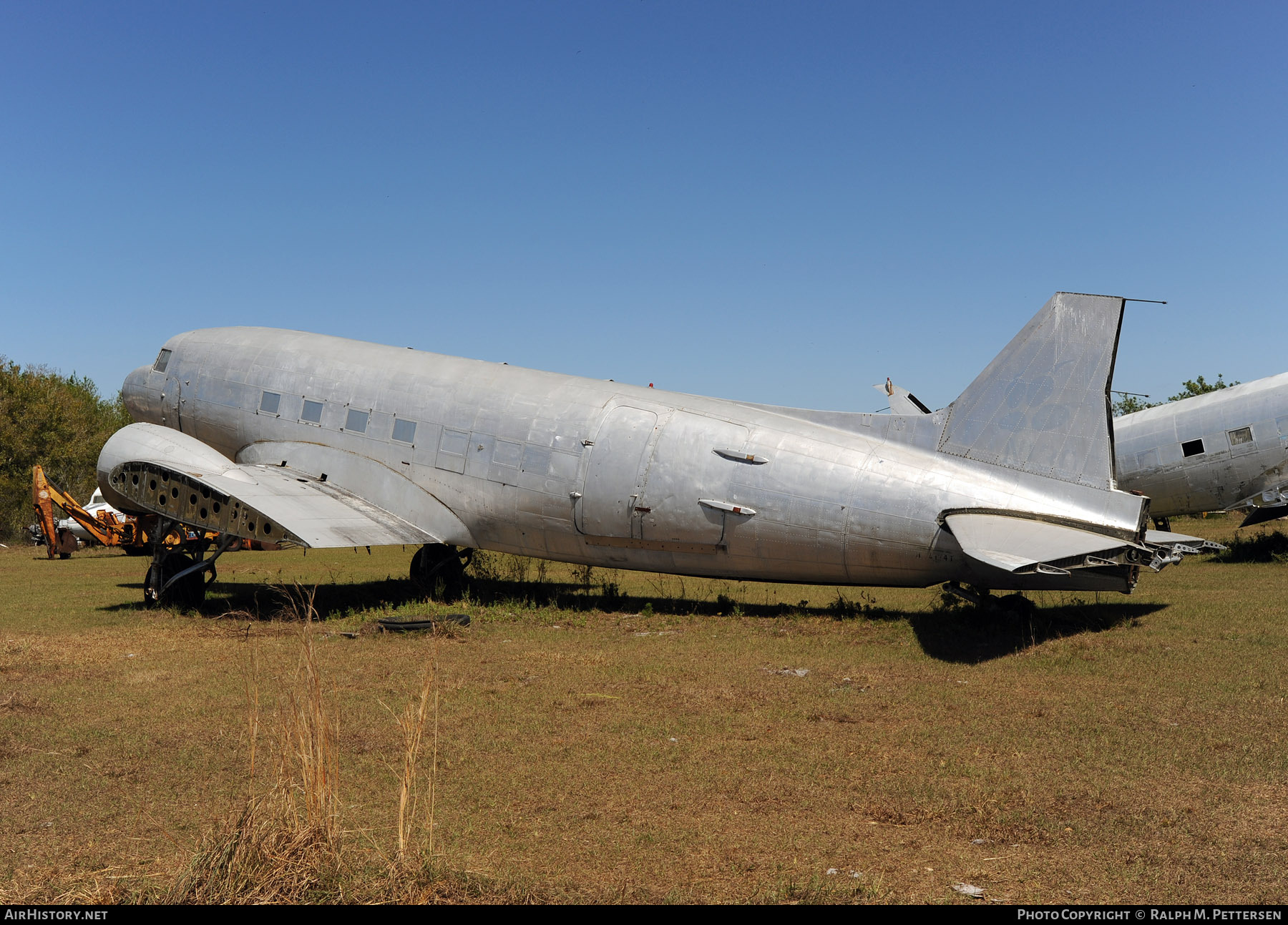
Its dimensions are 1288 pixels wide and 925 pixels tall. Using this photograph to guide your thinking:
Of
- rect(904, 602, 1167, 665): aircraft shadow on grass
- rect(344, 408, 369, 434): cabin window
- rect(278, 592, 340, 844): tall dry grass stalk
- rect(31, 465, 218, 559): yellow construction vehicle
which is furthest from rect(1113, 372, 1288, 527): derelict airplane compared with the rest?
rect(31, 465, 218, 559): yellow construction vehicle

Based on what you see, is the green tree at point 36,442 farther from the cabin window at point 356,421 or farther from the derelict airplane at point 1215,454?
the derelict airplane at point 1215,454

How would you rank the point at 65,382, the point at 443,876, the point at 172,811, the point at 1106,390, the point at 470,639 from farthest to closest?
1. the point at 65,382
2. the point at 470,639
3. the point at 1106,390
4. the point at 172,811
5. the point at 443,876

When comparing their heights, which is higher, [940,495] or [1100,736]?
[940,495]

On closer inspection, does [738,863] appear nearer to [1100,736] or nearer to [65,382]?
[1100,736]

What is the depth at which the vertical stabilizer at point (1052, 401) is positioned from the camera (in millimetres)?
13352

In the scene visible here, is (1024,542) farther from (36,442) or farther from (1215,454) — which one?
(36,442)

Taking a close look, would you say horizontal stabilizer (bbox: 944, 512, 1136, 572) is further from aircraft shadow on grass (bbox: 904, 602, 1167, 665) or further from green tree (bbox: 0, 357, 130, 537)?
green tree (bbox: 0, 357, 130, 537)

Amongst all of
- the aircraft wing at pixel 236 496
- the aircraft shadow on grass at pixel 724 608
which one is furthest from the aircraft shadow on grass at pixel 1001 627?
the aircraft wing at pixel 236 496

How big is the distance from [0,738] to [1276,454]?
2671 cm

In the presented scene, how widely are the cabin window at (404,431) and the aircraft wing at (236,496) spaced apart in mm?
1449

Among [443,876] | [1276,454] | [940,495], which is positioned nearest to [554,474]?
[940,495]

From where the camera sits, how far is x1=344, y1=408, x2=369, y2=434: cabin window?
733 inches

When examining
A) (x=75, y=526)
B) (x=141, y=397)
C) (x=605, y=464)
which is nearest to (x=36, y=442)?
(x=75, y=526)

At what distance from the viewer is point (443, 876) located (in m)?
5.37
